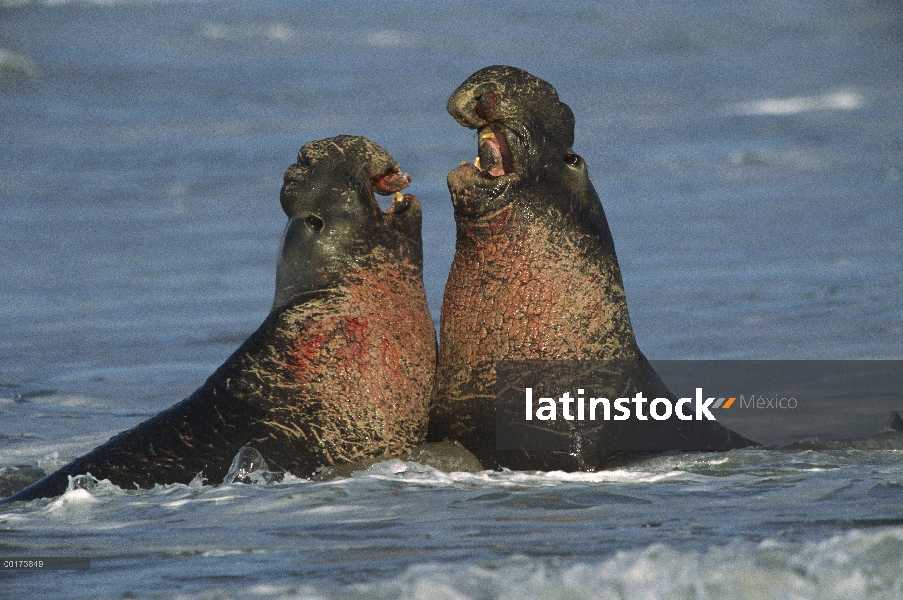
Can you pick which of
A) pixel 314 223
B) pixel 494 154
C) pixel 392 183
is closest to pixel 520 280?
pixel 494 154

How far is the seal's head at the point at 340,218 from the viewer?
6.68m

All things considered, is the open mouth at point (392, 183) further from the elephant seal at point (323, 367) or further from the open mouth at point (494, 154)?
the open mouth at point (494, 154)

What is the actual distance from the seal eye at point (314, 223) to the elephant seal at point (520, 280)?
2.17 feet

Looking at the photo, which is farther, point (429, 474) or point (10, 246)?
point (10, 246)

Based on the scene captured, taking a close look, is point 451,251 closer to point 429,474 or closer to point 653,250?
point 653,250

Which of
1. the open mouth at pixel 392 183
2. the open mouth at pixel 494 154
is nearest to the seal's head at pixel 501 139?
the open mouth at pixel 494 154

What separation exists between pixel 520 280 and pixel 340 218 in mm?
926

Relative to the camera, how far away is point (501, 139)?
6.61 m

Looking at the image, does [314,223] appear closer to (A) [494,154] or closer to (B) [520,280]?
(A) [494,154]

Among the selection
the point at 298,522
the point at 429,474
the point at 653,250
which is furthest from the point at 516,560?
the point at 653,250

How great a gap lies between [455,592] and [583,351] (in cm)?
224

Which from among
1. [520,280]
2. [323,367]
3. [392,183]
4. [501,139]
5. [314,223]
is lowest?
[323,367]

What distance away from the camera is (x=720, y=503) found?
19.0 feet

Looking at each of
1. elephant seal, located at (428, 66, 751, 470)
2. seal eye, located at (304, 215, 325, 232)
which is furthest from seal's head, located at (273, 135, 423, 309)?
elephant seal, located at (428, 66, 751, 470)
